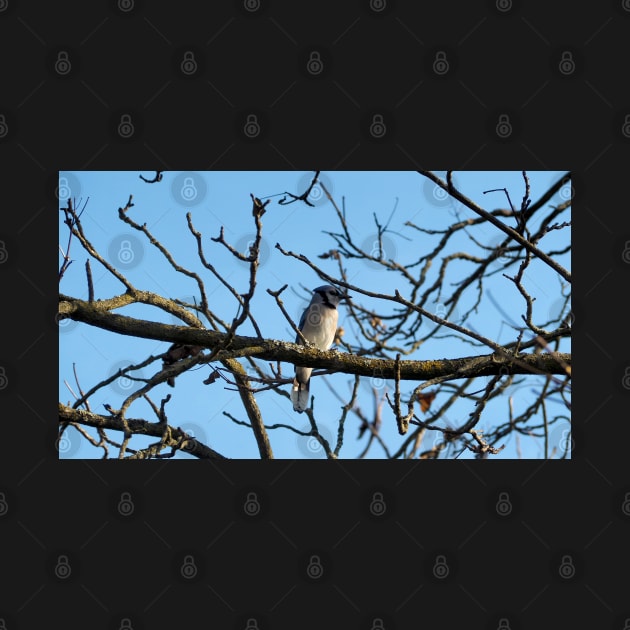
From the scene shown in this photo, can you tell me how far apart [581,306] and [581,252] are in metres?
0.25

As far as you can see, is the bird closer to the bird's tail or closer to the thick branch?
the thick branch

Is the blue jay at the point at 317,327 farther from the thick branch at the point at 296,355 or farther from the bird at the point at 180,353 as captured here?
the thick branch at the point at 296,355

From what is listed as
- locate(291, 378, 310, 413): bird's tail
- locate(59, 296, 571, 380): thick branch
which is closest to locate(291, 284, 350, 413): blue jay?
locate(291, 378, 310, 413): bird's tail

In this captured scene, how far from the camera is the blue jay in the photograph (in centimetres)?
670

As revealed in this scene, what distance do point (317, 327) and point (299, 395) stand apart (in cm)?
66

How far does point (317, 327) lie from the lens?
6832 mm

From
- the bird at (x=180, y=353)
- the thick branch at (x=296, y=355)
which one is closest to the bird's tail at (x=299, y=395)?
the bird at (x=180, y=353)

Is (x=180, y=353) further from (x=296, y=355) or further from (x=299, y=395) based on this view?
(x=299, y=395)

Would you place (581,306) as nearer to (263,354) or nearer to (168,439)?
(263,354)

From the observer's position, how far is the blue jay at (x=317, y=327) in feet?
22.0
